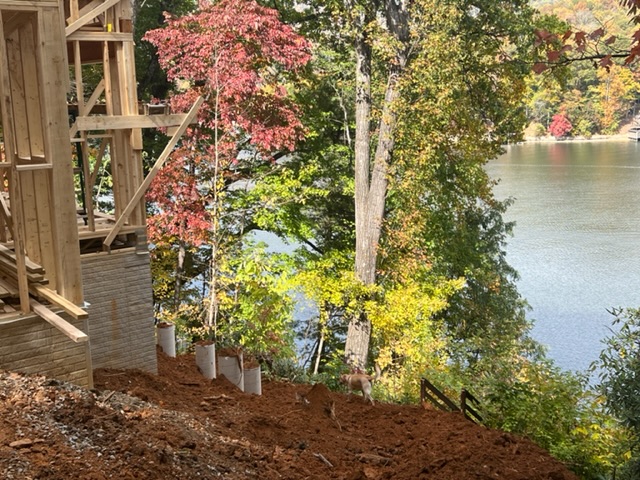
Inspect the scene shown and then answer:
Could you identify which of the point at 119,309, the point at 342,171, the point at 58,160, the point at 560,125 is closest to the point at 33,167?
the point at 58,160

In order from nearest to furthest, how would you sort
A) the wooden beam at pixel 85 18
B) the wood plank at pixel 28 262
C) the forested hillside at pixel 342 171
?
the wood plank at pixel 28 262 → the wooden beam at pixel 85 18 → the forested hillside at pixel 342 171

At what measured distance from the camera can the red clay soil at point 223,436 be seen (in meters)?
4.29

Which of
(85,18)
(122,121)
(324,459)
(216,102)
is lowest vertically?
(324,459)

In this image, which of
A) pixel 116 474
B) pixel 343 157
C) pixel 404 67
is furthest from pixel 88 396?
pixel 343 157

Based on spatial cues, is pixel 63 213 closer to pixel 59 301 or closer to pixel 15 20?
pixel 59 301

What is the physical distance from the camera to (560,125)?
Answer: 40.9 metres

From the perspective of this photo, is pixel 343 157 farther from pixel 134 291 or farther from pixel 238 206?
pixel 134 291

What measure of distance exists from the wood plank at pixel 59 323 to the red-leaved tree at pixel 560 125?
39.5 metres

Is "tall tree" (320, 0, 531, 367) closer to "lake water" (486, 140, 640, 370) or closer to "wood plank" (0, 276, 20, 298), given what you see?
"lake water" (486, 140, 640, 370)

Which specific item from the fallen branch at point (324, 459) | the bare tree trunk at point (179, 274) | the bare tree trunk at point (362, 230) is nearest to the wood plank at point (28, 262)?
the fallen branch at point (324, 459)

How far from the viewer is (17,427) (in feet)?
14.2

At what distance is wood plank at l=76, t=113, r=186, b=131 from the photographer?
6.05 metres

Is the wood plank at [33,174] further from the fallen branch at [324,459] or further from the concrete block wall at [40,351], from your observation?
the fallen branch at [324,459]

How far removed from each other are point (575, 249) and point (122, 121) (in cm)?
1731
